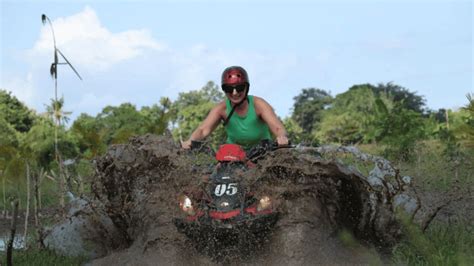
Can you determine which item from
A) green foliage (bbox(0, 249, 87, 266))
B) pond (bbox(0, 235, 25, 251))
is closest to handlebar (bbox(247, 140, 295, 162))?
green foliage (bbox(0, 249, 87, 266))

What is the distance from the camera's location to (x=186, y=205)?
652 centimetres

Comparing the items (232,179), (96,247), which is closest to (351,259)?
(232,179)

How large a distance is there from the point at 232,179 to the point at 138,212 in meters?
1.49

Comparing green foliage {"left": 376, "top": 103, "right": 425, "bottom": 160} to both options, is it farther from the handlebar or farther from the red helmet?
the handlebar

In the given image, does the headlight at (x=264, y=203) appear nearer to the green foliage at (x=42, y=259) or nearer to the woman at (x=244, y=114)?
the woman at (x=244, y=114)

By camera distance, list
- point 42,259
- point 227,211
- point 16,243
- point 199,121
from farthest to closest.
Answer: point 199,121, point 16,243, point 42,259, point 227,211

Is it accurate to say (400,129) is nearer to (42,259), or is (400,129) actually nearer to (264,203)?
(42,259)

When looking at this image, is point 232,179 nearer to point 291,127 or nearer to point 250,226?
point 250,226

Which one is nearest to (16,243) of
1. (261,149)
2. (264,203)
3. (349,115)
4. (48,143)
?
(261,149)

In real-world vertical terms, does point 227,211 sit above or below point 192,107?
below

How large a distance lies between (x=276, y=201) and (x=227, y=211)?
488 millimetres

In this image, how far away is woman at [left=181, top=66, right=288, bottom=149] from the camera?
732 cm

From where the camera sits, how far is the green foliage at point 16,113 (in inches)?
1588

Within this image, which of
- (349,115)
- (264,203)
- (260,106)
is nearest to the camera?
(264,203)
